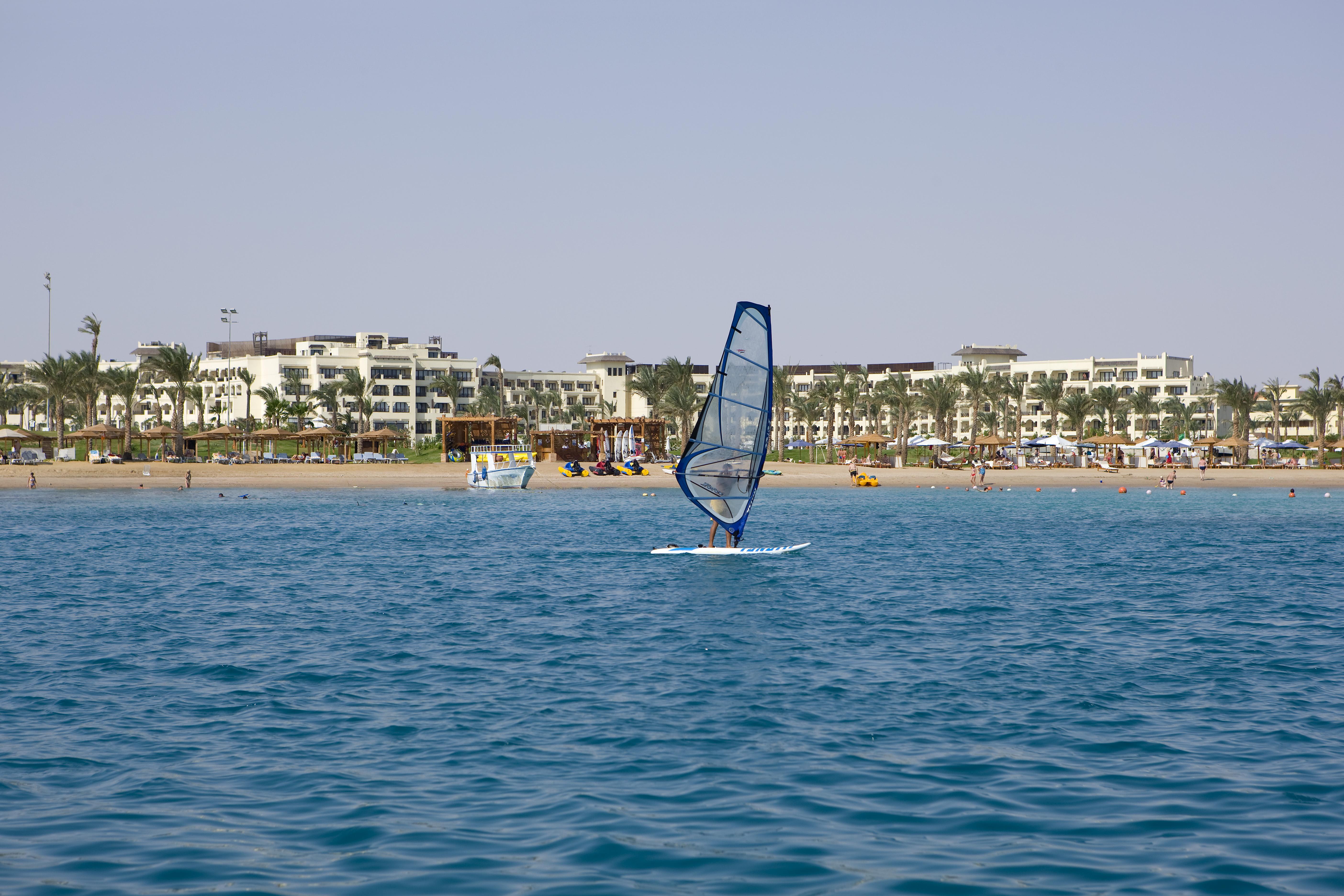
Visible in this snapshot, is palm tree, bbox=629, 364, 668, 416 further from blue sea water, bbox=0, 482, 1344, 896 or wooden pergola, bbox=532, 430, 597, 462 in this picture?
blue sea water, bbox=0, 482, 1344, 896

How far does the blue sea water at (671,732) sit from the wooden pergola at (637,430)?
254 ft

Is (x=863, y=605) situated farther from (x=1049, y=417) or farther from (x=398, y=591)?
(x=1049, y=417)

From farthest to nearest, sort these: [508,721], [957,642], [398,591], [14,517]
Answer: [14,517] → [398,591] → [957,642] → [508,721]

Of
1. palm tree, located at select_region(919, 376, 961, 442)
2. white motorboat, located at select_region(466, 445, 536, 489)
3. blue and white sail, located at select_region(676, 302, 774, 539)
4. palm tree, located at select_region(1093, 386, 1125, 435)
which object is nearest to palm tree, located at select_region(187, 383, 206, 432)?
white motorboat, located at select_region(466, 445, 536, 489)

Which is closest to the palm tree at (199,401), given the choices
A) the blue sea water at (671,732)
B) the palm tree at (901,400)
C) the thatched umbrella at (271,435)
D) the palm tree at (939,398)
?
the thatched umbrella at (271,435)

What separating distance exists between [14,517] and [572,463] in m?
44.5

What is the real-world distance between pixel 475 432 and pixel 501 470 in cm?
3614

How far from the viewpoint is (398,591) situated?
Result: 28.9m

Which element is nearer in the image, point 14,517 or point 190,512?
point 14,517

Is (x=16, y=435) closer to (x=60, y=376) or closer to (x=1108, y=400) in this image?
(x=60, y=376)

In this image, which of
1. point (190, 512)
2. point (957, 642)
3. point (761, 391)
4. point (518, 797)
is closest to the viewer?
point (518, 797)

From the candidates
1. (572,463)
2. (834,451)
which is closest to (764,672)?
(572,463)

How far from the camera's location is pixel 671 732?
1399 centimetres

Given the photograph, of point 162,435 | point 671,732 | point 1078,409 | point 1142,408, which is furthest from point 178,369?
point 1142,408
